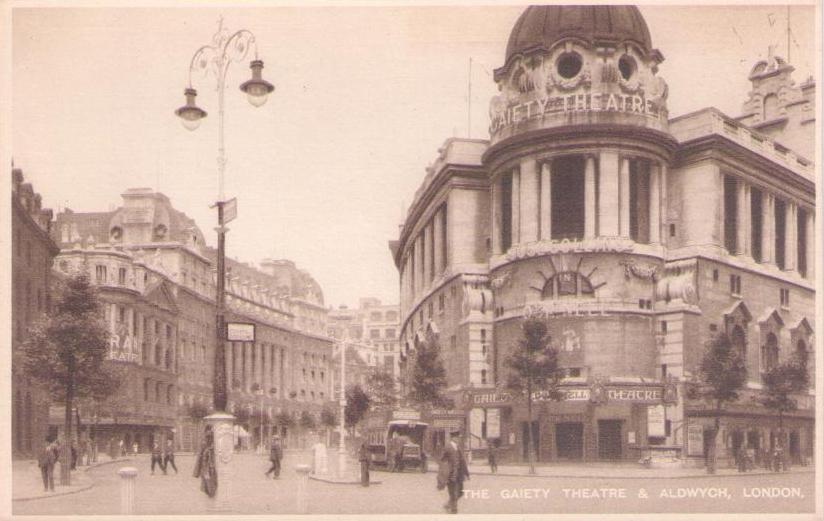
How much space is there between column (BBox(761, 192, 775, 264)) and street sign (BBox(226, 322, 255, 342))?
1586 cm

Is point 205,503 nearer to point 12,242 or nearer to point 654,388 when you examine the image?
point 12,242

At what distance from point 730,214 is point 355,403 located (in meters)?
21.6

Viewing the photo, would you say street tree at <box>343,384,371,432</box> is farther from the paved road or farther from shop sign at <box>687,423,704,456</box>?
the paved road

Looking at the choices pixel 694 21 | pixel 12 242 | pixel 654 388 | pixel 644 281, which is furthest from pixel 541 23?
pixel 12 242

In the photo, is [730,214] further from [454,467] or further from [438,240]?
[454,467]

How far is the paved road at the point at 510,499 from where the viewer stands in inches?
1020

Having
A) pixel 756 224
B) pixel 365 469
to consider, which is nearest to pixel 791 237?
pixel 756 224

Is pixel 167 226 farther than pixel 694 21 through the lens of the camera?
Yes

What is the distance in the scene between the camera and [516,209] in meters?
33.6

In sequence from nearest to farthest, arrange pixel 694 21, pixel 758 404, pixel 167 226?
pixel 694 21, pixel 167 226, pixel 758 404

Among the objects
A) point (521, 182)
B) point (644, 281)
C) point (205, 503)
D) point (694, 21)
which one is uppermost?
point (694, 21)

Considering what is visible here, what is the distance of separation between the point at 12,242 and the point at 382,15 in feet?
31.3

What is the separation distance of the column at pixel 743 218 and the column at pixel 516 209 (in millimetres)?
6390

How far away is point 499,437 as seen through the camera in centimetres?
3375
